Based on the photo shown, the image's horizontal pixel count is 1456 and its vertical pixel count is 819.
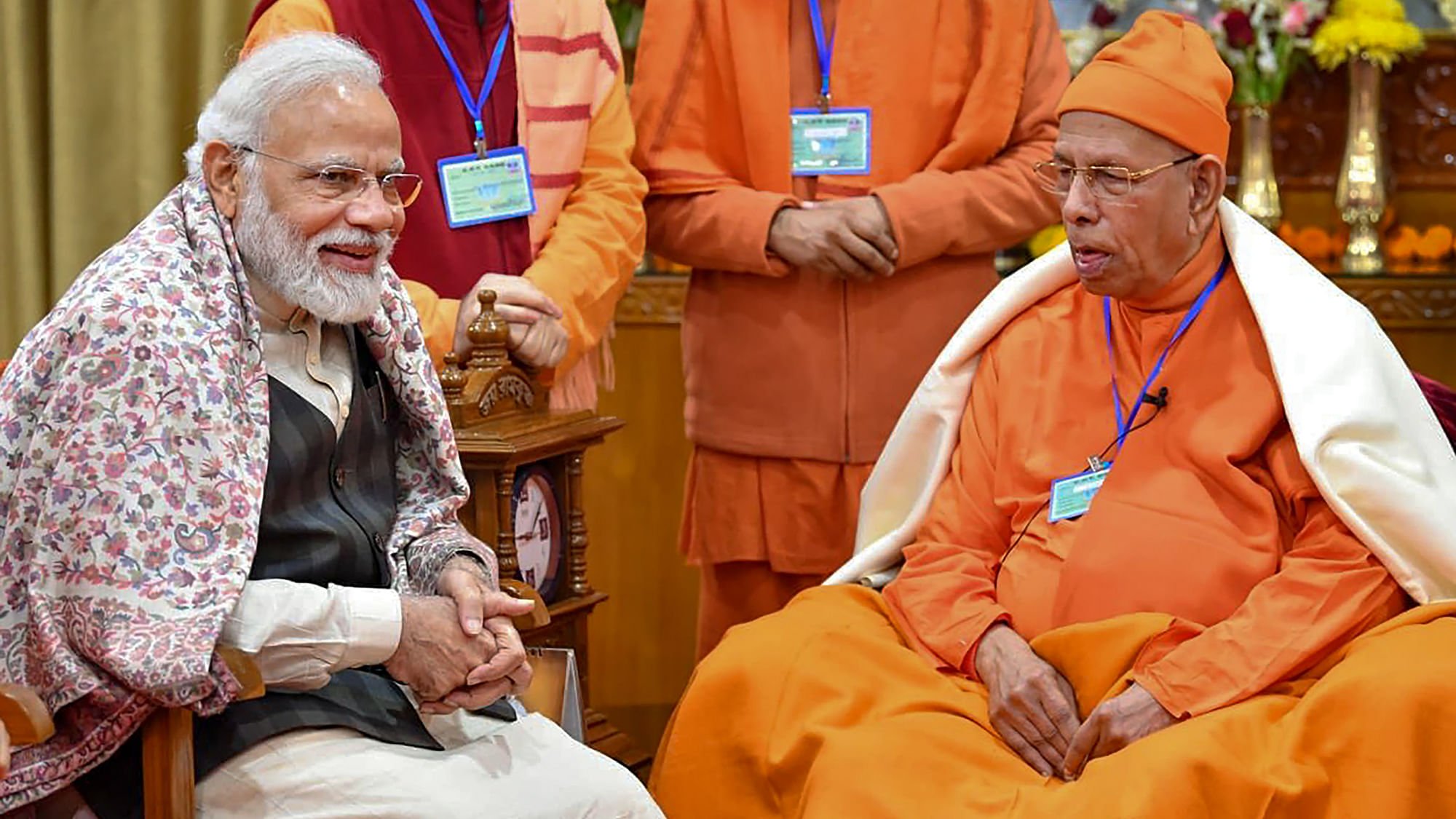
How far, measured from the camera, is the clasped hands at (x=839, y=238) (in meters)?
3.66

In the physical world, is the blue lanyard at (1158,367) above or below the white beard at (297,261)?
below

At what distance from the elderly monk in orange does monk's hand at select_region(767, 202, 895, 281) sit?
43 cm

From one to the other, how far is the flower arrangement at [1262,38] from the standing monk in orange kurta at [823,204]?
1.27 meters

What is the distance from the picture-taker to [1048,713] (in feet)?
9.22

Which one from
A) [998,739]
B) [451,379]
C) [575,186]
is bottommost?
[998,739]

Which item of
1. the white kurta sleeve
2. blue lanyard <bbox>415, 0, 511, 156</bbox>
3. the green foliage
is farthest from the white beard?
the green foliage

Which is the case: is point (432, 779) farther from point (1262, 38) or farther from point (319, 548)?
point (1262, 38)

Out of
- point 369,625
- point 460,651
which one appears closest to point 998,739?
point 460,651

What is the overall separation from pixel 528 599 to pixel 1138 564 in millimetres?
917

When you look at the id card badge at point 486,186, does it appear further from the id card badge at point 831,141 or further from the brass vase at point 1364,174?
the brass vase at point 1364,174

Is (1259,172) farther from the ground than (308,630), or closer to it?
farther from the ground

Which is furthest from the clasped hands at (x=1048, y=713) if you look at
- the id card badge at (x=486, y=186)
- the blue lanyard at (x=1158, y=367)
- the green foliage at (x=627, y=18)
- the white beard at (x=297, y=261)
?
the green foliage at (x=627, y=18)

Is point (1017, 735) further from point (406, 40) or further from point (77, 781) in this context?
point (406, 40)

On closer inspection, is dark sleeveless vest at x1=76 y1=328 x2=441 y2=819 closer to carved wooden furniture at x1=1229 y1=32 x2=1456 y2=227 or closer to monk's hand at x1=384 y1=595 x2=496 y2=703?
monk's hand at x1=384 y1=595 x2=496 y2=703
